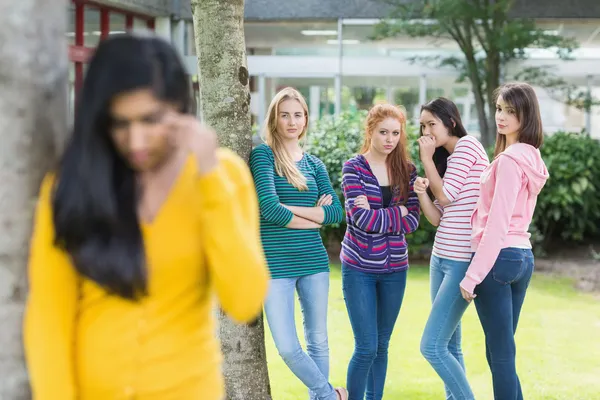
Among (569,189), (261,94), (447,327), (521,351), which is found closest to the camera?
(447,327)

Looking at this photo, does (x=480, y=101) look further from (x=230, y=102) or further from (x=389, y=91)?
Result: (x=230, y=102)

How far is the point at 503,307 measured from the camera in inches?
188

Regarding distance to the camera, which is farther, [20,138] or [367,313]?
[367,313]

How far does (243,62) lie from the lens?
5.03 m

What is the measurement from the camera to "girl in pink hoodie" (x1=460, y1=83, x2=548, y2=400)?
15.3 ft

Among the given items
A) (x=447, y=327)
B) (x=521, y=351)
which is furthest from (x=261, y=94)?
(x=447, y=327)

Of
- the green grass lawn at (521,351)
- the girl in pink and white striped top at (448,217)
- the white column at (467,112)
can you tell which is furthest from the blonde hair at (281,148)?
the white column at (467,112)

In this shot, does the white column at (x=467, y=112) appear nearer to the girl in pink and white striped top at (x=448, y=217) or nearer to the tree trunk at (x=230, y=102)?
the girl in pink and white striped top at (x=448, y=217)

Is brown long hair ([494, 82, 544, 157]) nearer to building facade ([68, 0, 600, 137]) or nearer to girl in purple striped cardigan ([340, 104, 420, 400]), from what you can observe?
girl in purple striped cardigan ([340, 104, 420, 400])

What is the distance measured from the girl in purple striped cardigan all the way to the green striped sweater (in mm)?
214

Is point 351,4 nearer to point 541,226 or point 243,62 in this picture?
point 541,226

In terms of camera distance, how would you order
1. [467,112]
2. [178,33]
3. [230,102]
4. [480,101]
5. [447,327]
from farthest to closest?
[178,33] < [467,112] < [480,101] < [447,327] < [230,102]

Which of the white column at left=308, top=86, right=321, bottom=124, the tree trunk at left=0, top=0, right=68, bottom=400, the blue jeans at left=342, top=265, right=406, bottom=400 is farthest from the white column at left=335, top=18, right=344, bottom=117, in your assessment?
the tree trunk at left=0, top=0, right=68, bottom=400

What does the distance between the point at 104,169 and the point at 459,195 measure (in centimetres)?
344
